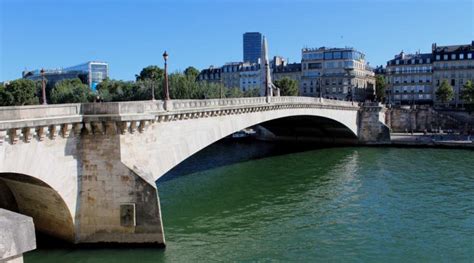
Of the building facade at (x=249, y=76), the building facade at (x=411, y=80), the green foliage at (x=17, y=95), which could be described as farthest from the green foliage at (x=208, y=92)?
the building facade at (x=249, y=76)

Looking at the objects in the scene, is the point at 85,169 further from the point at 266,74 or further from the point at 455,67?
the point at 455,67

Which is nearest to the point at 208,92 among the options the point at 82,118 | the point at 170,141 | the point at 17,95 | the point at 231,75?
the point at 17,95

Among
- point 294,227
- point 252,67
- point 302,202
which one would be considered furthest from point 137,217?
point 252,67

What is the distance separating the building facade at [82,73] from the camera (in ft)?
533

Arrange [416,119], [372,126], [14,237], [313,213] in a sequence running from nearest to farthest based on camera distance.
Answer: [14,237]
[313,213]
[372,126]
[416,119]

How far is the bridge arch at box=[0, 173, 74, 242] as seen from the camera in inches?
730

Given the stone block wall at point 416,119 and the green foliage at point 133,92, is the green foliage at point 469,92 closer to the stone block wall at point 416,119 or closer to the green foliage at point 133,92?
the stone block wall at point 416,119

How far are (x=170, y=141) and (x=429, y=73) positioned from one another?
271 ft

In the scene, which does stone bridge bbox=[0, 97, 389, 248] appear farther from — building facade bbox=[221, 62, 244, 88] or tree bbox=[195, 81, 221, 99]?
building facade bbox=[221, 62, 244, 88]

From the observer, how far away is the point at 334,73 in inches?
3991

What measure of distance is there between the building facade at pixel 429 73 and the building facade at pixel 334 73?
658 centimetres

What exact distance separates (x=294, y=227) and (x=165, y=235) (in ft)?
20.3

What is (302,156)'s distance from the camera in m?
51.2

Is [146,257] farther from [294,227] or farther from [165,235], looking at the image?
[294,227]
